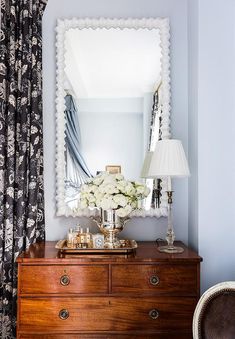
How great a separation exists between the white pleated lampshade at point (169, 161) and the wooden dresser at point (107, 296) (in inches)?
17.8

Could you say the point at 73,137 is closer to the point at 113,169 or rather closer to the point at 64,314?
the point at 113,169

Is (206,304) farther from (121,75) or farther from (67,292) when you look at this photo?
(121,75)

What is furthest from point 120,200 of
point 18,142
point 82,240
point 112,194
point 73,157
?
point 18,142

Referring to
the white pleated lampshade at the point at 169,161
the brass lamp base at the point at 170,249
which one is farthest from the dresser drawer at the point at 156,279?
the white pleated lampshade at the point at 169,161

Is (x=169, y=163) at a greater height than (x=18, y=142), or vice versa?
(x=18, y=142)

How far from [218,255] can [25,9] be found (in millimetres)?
1954

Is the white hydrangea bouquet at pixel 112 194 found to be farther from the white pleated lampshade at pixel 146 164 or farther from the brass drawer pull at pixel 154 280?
the brass drawer pull at pixel 154 280

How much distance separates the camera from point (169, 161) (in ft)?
6.62

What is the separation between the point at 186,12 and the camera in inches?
96.8

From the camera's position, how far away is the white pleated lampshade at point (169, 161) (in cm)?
200

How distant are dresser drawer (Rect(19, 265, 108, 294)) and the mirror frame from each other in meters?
0.53

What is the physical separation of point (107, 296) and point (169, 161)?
0.79 m

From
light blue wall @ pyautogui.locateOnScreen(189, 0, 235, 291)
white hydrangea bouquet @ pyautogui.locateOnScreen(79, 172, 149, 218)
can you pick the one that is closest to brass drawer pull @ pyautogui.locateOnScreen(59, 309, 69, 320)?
white hydrangea bouquet @ pyautogui.locateOnScreen(79, 172, 149, 218)

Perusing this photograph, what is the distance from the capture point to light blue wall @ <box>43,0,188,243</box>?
7.91ft
